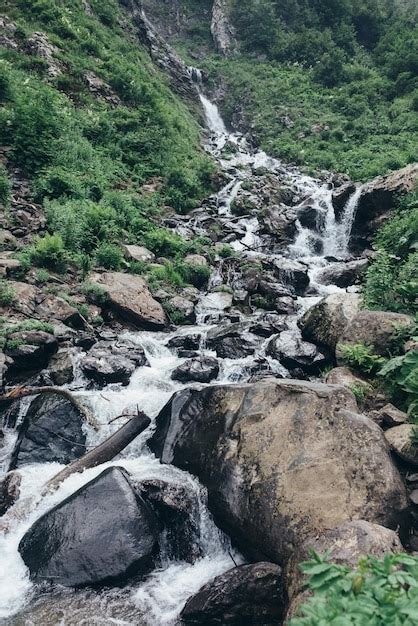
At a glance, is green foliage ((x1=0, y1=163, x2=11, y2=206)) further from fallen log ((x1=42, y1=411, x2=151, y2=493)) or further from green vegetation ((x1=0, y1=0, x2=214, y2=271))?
fallen log ((x1=42, y1=411, x2=151, y2=493))

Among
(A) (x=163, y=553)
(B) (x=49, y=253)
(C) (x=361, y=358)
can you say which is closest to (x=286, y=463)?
(A) (x=163, y=553)

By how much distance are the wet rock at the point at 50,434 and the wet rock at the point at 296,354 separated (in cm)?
470

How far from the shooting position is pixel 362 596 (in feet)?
7.08

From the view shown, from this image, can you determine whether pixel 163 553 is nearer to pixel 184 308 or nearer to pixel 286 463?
pixel 286 463

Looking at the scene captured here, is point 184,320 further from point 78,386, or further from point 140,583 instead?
point 140,583

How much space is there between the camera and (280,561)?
500 cm

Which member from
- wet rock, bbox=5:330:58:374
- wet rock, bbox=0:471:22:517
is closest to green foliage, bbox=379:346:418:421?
wet rock, bbox=0:471:22:517

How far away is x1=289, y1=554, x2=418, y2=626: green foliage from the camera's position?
202 centimetres

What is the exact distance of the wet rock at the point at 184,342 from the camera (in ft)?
35.7

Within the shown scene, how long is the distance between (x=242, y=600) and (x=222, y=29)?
57620 millimetres

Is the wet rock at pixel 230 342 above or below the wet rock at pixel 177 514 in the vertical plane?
above

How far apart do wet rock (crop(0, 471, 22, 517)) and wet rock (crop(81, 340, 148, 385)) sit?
8.43 ft

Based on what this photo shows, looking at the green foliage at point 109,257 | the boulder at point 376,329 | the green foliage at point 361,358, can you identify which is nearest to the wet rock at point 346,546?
the green foliage at point 361,358

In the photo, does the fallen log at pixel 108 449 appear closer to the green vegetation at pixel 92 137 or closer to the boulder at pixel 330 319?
the boulder at pixel 330 319
